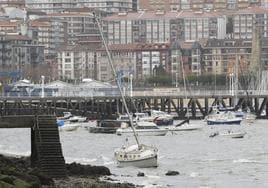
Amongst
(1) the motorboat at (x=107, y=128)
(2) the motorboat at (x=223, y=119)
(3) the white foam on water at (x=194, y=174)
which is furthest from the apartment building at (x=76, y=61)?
(3) the white foam on water at (x=194, y=174)

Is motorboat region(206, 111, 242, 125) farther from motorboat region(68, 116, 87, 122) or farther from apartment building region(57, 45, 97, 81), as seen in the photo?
apartment building region(57, 45, 97, 81)

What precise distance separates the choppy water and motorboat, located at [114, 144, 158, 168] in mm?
405

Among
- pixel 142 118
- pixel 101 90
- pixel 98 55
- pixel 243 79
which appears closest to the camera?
pixel 142 118

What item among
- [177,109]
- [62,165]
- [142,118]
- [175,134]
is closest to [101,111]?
[177,109]

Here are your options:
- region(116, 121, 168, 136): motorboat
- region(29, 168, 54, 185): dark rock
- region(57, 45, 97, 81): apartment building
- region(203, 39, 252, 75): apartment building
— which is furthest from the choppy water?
region(57, 45, 97, 81): apartment building

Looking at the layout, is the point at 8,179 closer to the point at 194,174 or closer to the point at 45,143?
the point at 45,143

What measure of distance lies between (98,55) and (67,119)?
105 m

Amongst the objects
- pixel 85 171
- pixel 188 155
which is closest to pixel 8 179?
pixel 85 171

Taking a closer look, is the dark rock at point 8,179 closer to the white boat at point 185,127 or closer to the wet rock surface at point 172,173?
the wet rock surface at point 172,173

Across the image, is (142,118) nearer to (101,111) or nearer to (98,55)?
(101,111)

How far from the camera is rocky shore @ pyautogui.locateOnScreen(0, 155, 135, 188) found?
30.0 metres

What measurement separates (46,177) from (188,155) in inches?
864

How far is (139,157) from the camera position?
4556 cm

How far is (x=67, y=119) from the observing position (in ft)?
283
